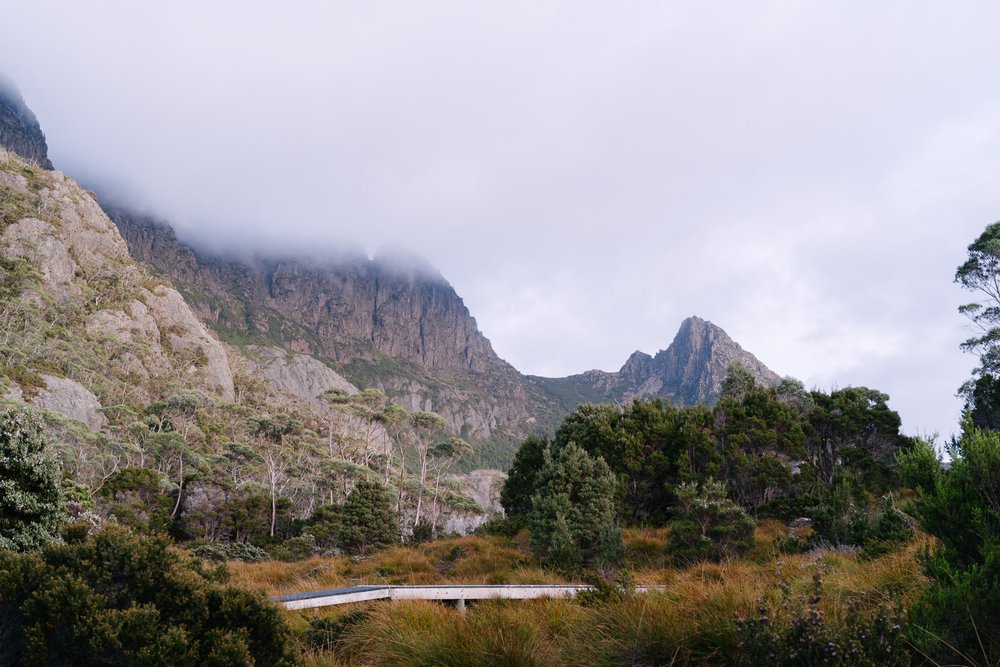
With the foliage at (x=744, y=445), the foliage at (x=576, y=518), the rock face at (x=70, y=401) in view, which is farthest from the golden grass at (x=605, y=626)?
the rock face at (x=70, y=401)

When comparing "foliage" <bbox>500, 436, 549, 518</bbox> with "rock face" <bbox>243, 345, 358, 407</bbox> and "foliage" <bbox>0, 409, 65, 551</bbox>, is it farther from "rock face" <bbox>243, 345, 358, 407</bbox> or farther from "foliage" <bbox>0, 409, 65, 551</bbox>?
"rock face" <bbox>243, 345, 358, 407</bbox>

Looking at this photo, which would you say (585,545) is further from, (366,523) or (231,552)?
(231,552)

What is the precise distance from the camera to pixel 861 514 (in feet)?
40.1

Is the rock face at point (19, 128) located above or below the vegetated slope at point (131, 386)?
above

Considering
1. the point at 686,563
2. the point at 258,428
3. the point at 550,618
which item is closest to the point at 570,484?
the point at 686,563

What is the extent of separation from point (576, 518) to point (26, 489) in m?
11.7

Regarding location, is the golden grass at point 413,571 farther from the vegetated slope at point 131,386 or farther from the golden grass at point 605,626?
the vegetated slope at point 131,386

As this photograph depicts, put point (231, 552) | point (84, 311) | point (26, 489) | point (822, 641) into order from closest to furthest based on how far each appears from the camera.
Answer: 1. point (822, 641)
2. point (26, 489)
3. point (231, 552)
4. point (84, 311)

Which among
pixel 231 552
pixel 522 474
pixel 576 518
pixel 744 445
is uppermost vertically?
pixel 744 445

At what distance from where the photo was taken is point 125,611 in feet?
A: 11.3

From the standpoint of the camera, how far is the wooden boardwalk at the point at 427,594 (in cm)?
638

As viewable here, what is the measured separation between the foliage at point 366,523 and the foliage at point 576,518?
12970 millimetres

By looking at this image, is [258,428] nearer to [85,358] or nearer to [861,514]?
[85,358]

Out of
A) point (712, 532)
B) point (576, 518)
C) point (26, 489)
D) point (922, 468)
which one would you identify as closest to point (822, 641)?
point (922, 468)
